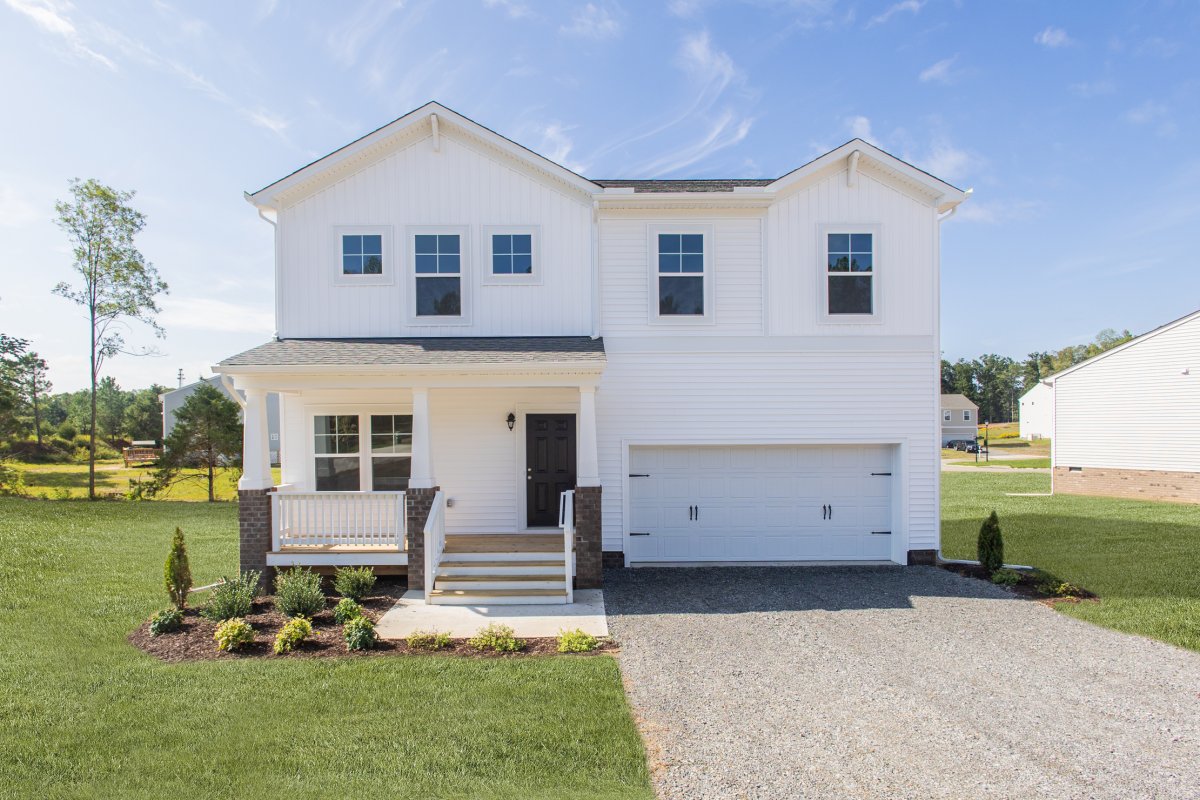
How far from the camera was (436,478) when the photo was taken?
36.1 feet

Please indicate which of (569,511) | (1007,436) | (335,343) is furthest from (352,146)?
(1007,436)

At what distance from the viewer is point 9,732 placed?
16.7 ft

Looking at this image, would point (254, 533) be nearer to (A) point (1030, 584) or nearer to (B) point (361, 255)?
(B) point (361, 255)

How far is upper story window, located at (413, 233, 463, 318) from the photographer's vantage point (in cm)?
1102

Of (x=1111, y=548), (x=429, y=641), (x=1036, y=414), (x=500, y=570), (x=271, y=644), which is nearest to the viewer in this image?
(x=429, y=641)

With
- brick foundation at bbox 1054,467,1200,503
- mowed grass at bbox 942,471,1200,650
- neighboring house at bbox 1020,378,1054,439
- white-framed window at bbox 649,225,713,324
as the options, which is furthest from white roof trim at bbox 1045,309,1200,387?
neighboring house at bbox 1020,378,1054,439

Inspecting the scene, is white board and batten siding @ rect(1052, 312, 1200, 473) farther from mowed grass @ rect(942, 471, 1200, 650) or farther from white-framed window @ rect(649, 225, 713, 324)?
white-framed window @ rect(649, 225, 713, 324)

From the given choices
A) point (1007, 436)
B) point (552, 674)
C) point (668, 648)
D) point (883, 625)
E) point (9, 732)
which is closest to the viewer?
point (9, 732)

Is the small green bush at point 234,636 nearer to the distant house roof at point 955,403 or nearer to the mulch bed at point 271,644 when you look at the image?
the mulch bed at point 271,644

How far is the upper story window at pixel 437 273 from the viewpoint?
11023 millimetres

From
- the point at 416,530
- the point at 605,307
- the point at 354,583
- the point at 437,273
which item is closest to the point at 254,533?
the point at 354,583

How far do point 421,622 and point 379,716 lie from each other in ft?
8.69

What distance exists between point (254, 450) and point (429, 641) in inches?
178

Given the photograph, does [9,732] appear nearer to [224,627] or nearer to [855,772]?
[224,627]
